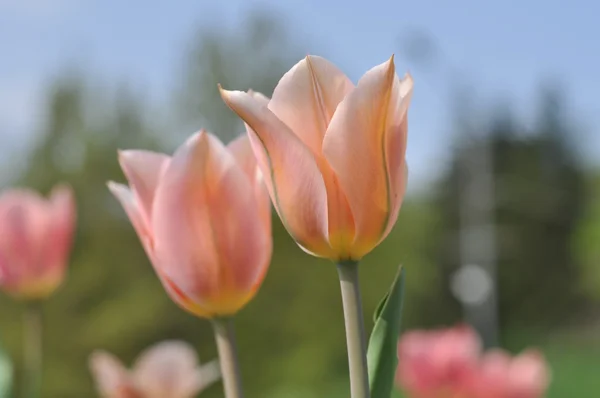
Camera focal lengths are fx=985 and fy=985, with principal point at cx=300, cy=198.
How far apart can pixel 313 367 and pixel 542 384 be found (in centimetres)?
781

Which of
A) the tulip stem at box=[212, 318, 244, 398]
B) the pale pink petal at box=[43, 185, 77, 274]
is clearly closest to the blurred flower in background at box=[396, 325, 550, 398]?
the pale pink petal at box=[43, 185, 77, 274]

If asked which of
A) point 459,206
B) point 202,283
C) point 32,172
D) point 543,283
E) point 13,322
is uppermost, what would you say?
point 202,283

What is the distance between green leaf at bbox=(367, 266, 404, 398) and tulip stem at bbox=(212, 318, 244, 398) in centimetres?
6

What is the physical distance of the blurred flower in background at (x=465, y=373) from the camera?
126 cm

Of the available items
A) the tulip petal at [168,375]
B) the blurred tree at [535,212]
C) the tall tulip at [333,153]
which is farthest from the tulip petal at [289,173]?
the blurred tree at [535,212]

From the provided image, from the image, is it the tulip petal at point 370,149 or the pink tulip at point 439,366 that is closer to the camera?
the tulip petal at point 370,149

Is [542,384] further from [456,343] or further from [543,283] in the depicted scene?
[543,283]

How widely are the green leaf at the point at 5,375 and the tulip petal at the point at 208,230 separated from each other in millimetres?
181

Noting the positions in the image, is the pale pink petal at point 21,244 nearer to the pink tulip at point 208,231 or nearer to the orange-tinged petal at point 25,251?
the orange-tinged petal at point 25,251

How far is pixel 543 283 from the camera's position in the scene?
20.9 metres

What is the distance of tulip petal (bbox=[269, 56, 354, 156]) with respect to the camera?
442mm

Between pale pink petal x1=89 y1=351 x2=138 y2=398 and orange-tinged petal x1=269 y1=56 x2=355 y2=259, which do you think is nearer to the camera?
orange-tinged petal x1=269 y1=56 x2=355 y2=259

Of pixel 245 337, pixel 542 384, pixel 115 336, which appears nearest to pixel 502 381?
pixel 542 384

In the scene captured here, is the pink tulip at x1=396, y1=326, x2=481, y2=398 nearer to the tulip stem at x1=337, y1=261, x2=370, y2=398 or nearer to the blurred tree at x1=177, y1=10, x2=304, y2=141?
the tulip stem at x1=337, y1=261, x2=370, y2=398
